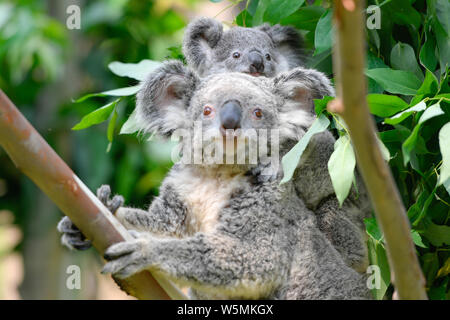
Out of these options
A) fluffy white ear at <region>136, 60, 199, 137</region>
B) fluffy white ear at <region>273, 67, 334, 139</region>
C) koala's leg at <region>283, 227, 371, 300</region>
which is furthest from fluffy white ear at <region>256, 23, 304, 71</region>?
koala's leg at <region>283, 227, 371, 300</region>

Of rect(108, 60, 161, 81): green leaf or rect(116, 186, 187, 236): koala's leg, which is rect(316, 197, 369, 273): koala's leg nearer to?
rect(116, 186, 187, 236): koala's leg

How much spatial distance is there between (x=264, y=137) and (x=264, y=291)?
2.36 feet

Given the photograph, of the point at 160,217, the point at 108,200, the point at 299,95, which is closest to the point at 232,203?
the point at 160,217

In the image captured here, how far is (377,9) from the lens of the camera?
10.4 feet

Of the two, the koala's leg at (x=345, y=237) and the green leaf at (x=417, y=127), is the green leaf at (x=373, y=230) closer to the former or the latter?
the koala's leg at (x=345, y=237)

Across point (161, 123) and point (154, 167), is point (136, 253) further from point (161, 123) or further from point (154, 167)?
point (154, 167)

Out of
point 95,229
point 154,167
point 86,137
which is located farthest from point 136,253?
point 86,137

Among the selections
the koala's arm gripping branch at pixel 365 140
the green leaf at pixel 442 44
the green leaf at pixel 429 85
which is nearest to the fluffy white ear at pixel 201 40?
the green leaf at pixel 442 44

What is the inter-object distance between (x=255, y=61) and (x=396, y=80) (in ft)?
3.96

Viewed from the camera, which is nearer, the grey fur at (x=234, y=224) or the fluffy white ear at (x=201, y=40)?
the grey fur at (x=234, y=224)

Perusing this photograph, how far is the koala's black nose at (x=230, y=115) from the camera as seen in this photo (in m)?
2.97

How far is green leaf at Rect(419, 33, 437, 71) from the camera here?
311 centimetres
